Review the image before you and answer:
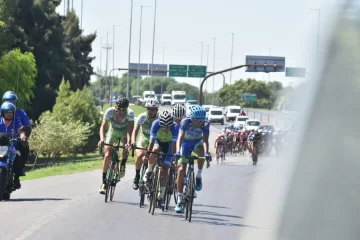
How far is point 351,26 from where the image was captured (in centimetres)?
213

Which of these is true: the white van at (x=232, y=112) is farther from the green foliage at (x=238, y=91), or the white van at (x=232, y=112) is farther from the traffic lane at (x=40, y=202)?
the traffic lane at (x=40, y=202)

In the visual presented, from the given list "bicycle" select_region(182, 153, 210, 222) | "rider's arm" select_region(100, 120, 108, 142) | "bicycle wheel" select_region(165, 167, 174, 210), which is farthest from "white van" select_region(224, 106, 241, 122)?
"bicycle" select_region(182, 153, 210, 222)

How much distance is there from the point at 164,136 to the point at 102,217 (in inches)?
75.1

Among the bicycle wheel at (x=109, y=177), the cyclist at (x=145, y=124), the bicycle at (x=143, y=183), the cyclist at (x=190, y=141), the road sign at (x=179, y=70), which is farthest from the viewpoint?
the road sign at (x=179, y=70)

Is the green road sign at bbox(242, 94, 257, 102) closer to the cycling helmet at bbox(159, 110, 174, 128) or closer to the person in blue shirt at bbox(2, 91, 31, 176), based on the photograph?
the person in blue shirt at bbox(2, 91, 31, 176)

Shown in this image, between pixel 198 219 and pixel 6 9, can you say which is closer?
pixel 198 219

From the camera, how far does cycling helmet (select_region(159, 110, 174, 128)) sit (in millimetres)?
13641

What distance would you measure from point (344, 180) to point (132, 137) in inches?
492

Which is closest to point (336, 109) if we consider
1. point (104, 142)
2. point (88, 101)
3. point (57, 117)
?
point (104, 142)

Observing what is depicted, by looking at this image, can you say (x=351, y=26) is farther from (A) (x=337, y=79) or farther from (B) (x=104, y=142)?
(B) (x=104, y=142)

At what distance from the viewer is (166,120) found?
13.6m

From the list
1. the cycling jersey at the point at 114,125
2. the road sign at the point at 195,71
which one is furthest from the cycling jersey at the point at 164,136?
the road sign at the point at 195,71

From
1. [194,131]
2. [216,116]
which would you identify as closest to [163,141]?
[194,131]

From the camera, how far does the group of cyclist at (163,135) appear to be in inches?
514
